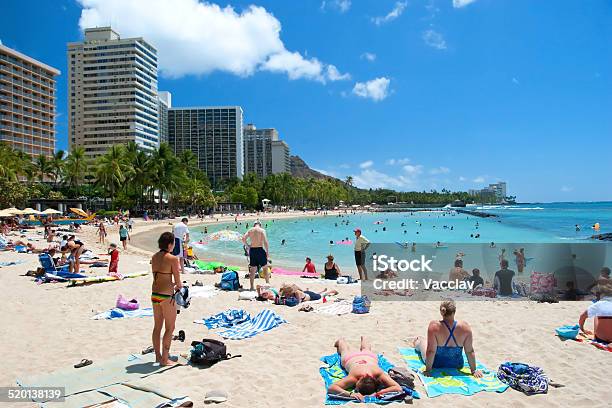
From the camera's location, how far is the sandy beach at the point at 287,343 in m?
4.26

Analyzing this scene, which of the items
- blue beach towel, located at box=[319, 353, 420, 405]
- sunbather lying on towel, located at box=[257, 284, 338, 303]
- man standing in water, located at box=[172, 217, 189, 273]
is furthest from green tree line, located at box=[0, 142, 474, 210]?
blue beach towel, located at box=[319, 353, 420, 405]

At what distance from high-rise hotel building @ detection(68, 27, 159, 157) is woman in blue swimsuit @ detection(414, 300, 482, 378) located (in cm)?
10449

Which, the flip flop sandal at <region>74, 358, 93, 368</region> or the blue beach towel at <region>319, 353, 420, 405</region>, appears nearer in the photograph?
the blue beach towel at <region>319, 353, 420, 405</region>

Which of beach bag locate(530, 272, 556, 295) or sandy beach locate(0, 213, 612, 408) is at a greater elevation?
beach bag locate(530, 272, 556, 295)

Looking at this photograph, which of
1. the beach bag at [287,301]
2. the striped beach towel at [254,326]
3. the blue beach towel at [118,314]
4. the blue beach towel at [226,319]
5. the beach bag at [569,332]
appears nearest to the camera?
the beach bag at [569,332]

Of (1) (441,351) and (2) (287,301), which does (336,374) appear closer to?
(1) (441,351)

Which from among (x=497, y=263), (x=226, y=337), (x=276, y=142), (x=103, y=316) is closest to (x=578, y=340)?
(x=497, y=263)

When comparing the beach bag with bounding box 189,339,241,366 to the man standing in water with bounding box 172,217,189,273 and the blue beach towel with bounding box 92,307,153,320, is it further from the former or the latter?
the man standing in water with bounding box 172,217,189,273

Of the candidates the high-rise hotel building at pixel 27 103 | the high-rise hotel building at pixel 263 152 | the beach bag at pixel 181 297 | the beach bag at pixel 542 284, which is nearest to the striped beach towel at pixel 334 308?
the beach bag at pixel 181 297

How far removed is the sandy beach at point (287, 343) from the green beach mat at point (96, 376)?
234mm

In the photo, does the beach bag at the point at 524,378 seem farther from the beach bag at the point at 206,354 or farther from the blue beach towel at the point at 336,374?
the beach bag at the point at 206,354

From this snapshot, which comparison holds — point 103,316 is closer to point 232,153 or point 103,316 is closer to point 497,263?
point 497,263

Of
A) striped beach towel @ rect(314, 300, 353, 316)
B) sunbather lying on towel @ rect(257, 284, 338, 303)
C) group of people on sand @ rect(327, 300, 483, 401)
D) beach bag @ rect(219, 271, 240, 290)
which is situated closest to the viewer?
group of people on sand @ rect(327, 300, 483, 401)

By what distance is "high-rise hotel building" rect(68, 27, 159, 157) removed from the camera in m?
102
